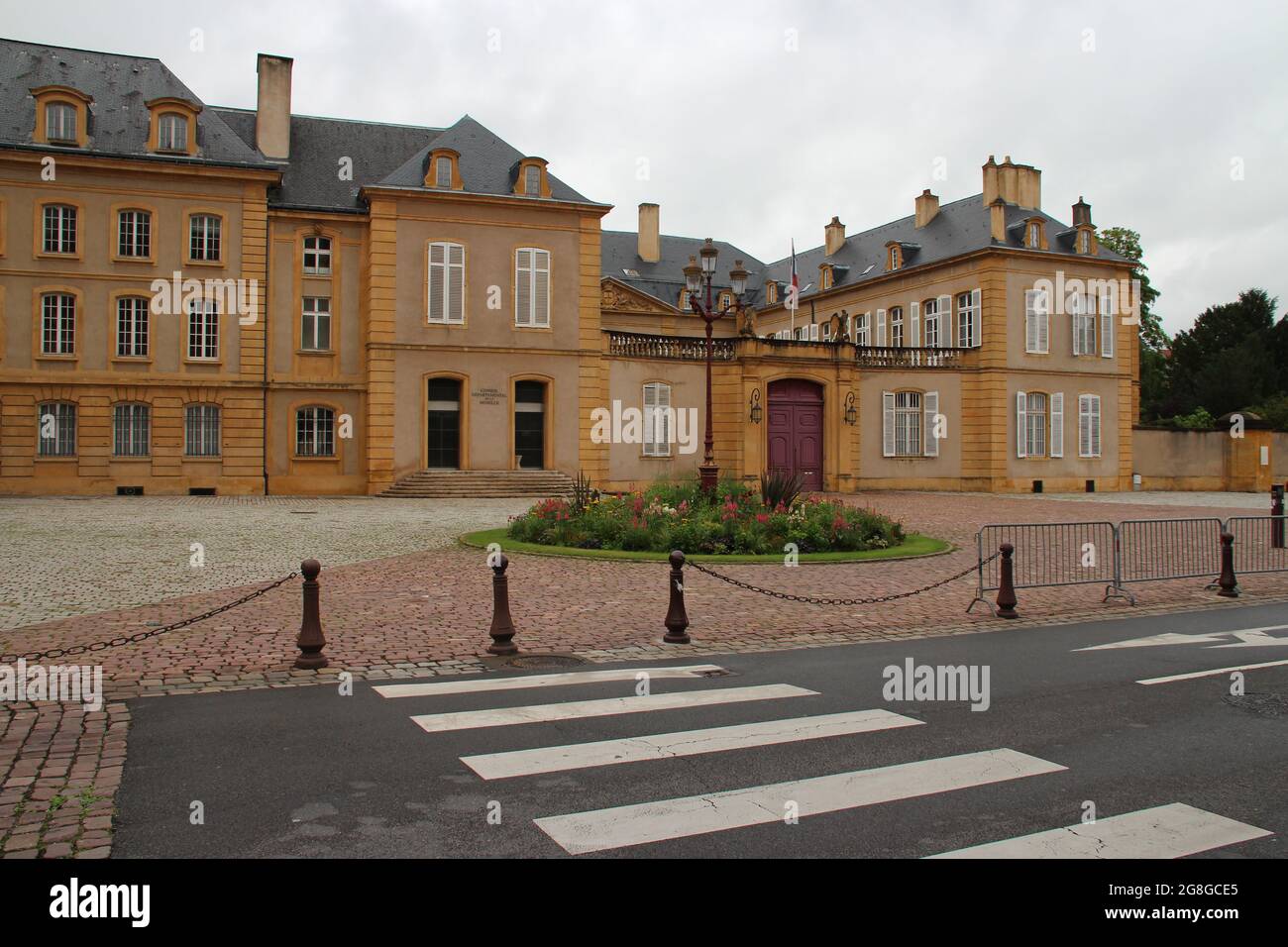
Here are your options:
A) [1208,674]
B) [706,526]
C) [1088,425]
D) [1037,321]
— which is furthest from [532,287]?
[1208,674]

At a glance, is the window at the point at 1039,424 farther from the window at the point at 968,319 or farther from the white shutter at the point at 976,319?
the window at the point at 968,319

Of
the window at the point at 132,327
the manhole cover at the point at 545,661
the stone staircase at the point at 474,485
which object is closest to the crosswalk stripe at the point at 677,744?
the manhole cover at the point at 545,661

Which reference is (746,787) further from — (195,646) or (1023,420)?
(1023,420)

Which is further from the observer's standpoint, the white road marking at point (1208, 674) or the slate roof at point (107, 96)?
the slate roof at point (107, 96)

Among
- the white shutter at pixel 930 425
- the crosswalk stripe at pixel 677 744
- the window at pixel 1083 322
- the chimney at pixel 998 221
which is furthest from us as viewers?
the window at pixel 1083 322

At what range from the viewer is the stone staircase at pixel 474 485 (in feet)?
101

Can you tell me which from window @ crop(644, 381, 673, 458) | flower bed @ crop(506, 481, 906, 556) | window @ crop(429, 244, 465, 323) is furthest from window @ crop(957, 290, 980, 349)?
flower bed @ crop(506, 481, 906, 556)

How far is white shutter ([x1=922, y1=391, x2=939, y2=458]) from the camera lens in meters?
37.9

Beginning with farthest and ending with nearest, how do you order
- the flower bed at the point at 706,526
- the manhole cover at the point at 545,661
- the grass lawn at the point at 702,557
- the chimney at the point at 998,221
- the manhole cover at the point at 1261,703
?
1. the chimney at the point at 998,221
2. the flower bed at the point at 706,526
3. the grass lawn at the point at 702,557
4. the manhole cover at the point at 545,661
5. the manhole cover at the point at 1261,703

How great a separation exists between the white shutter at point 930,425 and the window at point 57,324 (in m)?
27.9

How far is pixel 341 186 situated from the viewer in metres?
33.7

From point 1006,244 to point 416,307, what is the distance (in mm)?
21989

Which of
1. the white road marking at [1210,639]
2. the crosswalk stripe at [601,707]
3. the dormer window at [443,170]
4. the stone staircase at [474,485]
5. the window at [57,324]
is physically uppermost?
the dormer window at [443,170]
